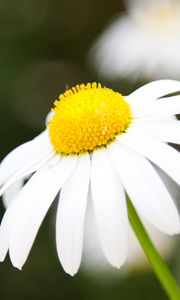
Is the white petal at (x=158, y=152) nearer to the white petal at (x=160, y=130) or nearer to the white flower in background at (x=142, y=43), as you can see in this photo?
the white petal at (x=160, y=130)

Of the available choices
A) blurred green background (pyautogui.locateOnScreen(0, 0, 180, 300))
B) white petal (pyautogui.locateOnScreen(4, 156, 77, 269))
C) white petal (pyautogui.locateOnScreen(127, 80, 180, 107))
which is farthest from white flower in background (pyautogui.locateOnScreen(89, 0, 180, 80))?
white petal (pyautogui.locateOnScreen(4, 156, 77, 269))

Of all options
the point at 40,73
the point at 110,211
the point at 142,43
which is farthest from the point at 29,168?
the point at 40,73

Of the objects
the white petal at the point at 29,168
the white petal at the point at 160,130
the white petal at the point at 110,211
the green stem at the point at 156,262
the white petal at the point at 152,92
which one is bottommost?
the green stem at the point at 156,262

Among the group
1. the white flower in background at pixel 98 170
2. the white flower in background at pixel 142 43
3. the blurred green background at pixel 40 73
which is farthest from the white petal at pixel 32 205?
the white flower in background at pixel 142 43

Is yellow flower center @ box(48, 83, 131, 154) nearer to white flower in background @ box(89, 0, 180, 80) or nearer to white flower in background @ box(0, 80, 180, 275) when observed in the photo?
white flower in background @ box(0, 80, 180, 275)

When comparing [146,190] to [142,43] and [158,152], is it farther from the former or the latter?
[142,43]

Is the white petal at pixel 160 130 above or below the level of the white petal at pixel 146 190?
above
